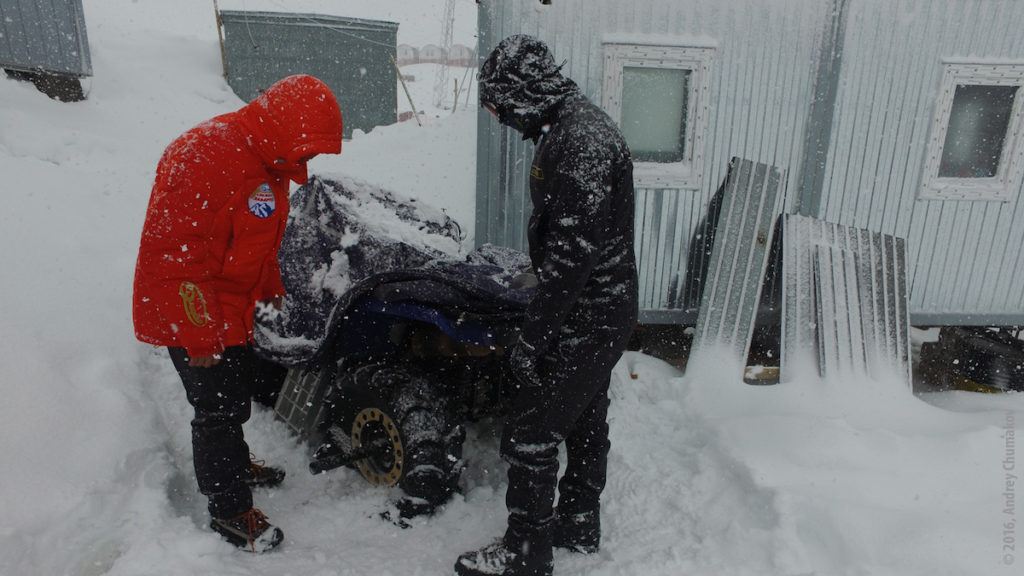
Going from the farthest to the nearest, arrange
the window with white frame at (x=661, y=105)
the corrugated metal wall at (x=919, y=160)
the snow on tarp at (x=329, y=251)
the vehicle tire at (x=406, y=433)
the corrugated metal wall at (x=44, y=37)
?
1. the corrugated metal wall at (x=44, y=37)
2. the corrugated metal wall at (x=919, y=160)
3. the window with white frame at (x=661, y=105)
4. the snow on tarp at (x=329, y=251)
5. the vehicle tire at (x=406, y=433)

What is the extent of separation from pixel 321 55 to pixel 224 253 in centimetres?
1060

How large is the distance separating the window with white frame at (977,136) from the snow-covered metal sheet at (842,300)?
801 mm

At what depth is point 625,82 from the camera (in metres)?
4.31

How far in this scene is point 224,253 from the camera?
2.26 meters

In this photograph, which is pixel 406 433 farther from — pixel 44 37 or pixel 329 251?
pixel 44 37

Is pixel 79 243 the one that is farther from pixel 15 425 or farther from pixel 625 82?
pixel 625 82

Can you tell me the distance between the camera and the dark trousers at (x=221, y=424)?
2326 mm

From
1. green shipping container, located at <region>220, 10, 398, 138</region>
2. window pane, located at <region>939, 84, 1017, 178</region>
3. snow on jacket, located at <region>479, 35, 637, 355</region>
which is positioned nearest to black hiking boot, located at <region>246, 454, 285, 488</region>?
snow on jacket, located at <region>479, 35, 637, 355</region>

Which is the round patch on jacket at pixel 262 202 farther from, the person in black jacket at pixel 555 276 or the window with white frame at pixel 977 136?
the window with white frame at pixel 977 136

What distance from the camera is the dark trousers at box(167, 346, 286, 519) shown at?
2.33 metres

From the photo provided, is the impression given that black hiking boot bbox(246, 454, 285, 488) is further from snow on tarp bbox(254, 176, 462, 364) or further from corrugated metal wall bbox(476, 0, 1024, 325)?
corrugated metal wall bbox(476, 0, 1024, 325)

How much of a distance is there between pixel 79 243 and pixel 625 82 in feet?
13.8

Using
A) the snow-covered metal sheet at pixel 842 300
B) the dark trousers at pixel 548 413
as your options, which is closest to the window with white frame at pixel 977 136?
the snow-covered metal sheet at pixel 842 300

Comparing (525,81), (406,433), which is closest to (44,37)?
(406,433)
